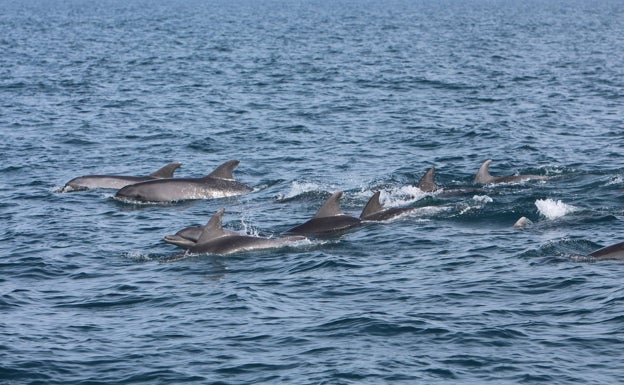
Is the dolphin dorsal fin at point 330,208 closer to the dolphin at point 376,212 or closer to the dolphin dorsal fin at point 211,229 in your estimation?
the dolphin at point 376,212

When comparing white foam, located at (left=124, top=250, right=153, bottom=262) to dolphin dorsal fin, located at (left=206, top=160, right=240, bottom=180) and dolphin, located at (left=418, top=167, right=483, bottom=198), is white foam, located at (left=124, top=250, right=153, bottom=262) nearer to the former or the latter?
dolphin dorsal fin, located at (left=206, top=160, right=240, bottom=180)

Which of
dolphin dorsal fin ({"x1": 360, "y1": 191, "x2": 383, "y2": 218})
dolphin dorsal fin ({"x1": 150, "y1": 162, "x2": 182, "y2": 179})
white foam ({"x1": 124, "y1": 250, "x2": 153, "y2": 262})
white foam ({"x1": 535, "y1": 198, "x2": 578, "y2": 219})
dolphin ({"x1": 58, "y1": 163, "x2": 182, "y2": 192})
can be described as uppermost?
dolphin dorsal fin ({"x1": 360, "y1": 191, "x2": 383, "y2": 218})

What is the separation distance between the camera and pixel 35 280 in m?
22.0

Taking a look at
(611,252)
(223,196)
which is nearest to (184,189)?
(223,196)

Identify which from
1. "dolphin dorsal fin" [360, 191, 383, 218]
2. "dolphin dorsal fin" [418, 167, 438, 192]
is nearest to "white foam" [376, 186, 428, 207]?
"dolphin dorsal fin" [418, 167, 438, 192]

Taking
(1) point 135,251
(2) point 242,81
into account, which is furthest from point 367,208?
(2) point 242,81

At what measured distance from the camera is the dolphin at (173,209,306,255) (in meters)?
23.1

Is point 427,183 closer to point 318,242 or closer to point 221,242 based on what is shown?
point 318,242

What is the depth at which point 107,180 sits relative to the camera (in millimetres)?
31078

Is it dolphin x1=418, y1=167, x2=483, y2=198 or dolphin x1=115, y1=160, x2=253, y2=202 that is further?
dolphin x1=115, y1=160, x2=253, y2=202

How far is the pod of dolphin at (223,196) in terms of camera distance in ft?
76.1

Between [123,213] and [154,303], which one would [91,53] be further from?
[154,303]

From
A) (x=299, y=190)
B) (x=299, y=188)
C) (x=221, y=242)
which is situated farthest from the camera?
(x=299, y=188)

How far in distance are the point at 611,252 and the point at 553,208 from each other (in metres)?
4.25
